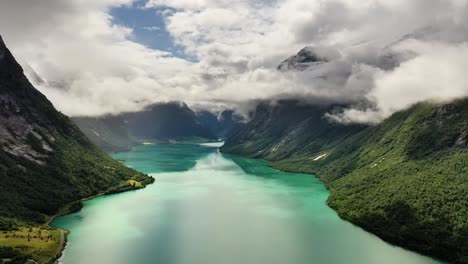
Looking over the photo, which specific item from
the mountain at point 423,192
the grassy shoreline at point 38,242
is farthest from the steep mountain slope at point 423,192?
the grassy shoreline at point 38,242

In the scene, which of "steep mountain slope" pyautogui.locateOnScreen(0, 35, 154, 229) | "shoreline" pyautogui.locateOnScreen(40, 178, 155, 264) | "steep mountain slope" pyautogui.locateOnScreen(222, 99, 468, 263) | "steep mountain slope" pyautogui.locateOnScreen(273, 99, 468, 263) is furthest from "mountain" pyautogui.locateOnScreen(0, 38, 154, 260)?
"steep mountain slope" pyautogui.locateOnScreen(273, 99, 468, 263)

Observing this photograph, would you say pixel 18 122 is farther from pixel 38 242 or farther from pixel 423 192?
pixel 423 192

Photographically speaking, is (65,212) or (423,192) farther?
(65,212)

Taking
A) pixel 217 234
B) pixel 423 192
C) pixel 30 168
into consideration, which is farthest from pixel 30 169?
pixel 423 192

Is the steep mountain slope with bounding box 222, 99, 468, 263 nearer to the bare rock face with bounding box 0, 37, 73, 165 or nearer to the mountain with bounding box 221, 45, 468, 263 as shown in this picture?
the mountain with bounding box 221, 45, 468, 263

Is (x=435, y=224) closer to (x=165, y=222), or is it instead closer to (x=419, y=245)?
(x=419, y=245)

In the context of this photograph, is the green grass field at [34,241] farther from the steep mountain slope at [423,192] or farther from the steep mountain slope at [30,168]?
the steep mountain slope at [423,192]

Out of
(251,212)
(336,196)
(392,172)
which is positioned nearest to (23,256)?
(251,212)
